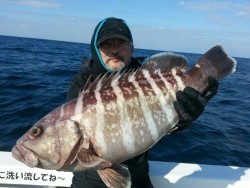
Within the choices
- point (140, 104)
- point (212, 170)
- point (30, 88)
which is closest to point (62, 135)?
point (140, 104)

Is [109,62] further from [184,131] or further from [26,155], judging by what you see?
[184,131]

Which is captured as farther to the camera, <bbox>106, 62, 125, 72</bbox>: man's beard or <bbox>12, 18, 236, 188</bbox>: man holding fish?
<bbox>106, 62, 125, 72</bbox>: man's beard

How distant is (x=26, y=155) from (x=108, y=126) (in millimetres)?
785

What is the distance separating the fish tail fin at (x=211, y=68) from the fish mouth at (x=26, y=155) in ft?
5.15

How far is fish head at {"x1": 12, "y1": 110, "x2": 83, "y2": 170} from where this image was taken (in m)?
2.69

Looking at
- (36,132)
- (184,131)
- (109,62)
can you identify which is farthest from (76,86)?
(184,131)

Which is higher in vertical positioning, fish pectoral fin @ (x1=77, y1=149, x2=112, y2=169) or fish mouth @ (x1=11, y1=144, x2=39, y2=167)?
fish pectoral fin @ (x1=77, y1=149, x2=112, y2=169)

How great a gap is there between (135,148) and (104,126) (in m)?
0.33

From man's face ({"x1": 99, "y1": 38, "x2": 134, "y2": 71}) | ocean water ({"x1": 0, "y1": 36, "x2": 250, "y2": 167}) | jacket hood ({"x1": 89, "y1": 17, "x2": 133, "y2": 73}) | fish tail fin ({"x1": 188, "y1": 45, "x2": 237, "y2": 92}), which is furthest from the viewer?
ocean water ({"x1": 0, "y1": 36, "x2": 250, "y2": 167})

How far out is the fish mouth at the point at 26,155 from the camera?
110 inches

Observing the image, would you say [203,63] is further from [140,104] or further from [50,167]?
[50,167]

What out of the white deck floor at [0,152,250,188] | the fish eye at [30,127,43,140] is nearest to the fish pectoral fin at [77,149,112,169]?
the fish eye at [30,127,43,140]

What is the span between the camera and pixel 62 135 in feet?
8.95

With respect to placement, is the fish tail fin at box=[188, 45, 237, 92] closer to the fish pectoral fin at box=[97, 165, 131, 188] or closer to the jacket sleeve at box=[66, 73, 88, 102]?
the fish pectoral fin at box=[97, 165, 131, 188]
